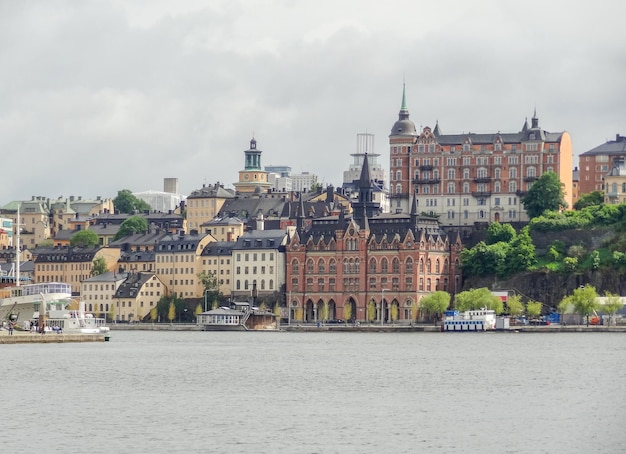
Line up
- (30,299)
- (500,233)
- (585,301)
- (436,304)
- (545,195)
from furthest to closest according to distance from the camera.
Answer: (545,195)
(500,233)
(436,304)
(585,301)
(30,299)

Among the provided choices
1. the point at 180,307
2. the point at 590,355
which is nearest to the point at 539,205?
the point at 180,307

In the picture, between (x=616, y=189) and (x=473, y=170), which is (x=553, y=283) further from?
(x=616, y=189)

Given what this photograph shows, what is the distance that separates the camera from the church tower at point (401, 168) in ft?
644

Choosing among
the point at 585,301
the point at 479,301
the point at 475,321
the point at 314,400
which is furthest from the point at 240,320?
the point at 314,400

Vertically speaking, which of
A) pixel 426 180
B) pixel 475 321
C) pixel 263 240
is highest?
pixel 426 180

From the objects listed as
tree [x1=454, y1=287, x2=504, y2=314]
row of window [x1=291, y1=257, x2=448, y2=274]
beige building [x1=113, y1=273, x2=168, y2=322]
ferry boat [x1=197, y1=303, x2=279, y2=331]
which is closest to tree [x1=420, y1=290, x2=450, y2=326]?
tree [x1=454, y1=287, x2=504, y2=314]

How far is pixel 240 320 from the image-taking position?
18138 cm

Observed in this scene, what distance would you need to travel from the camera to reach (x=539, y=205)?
7259 inches

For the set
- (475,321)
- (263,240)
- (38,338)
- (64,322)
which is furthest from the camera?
(263,240)

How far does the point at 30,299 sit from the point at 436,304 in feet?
173

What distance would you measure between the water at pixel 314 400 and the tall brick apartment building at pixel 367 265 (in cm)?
5624

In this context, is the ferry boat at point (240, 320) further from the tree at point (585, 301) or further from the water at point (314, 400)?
the water at point (314, 400)

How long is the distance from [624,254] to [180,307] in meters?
54.4

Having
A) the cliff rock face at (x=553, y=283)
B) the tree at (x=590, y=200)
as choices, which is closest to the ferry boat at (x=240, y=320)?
the cliff rock face at (x=553, y=283)
